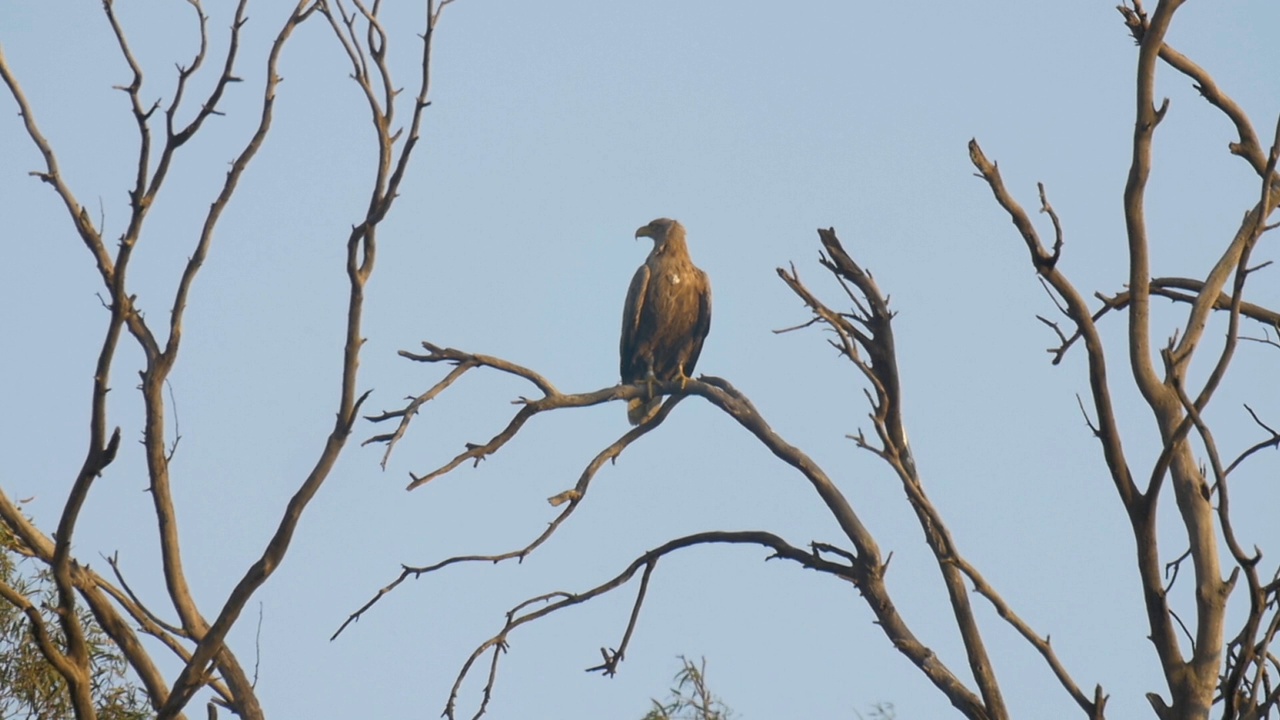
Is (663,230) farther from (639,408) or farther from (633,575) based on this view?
(633,575)

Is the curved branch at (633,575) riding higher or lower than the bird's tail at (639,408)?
lower

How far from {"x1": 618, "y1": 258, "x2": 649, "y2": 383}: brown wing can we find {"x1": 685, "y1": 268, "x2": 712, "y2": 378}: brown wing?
324mm

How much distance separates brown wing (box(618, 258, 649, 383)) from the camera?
9.17 m

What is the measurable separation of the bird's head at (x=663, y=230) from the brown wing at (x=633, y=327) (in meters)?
0.25

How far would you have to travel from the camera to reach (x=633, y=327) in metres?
9.16

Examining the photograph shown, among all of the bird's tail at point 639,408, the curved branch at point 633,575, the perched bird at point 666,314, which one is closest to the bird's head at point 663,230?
the perched bird at point 666,314

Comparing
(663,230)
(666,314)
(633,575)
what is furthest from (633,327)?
(633,575)

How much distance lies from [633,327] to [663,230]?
2.66 feet

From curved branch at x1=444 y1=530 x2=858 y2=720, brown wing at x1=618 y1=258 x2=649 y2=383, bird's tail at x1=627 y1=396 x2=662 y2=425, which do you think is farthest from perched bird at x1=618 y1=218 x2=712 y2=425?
curved branch at x1=444 y1=530 x2=858 y2=720

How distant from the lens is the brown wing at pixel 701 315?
9328mm

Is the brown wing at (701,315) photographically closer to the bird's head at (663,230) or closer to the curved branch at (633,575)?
the bird's head at (663,230)

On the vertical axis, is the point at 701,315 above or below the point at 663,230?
below

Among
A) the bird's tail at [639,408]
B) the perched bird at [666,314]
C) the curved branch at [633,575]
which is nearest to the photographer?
the curved branch at [633,575]

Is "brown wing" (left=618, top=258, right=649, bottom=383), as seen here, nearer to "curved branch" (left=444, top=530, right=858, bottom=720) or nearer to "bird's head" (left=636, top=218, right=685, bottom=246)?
"bird's head" (left=636, top=218, right=685, bottom=246)
